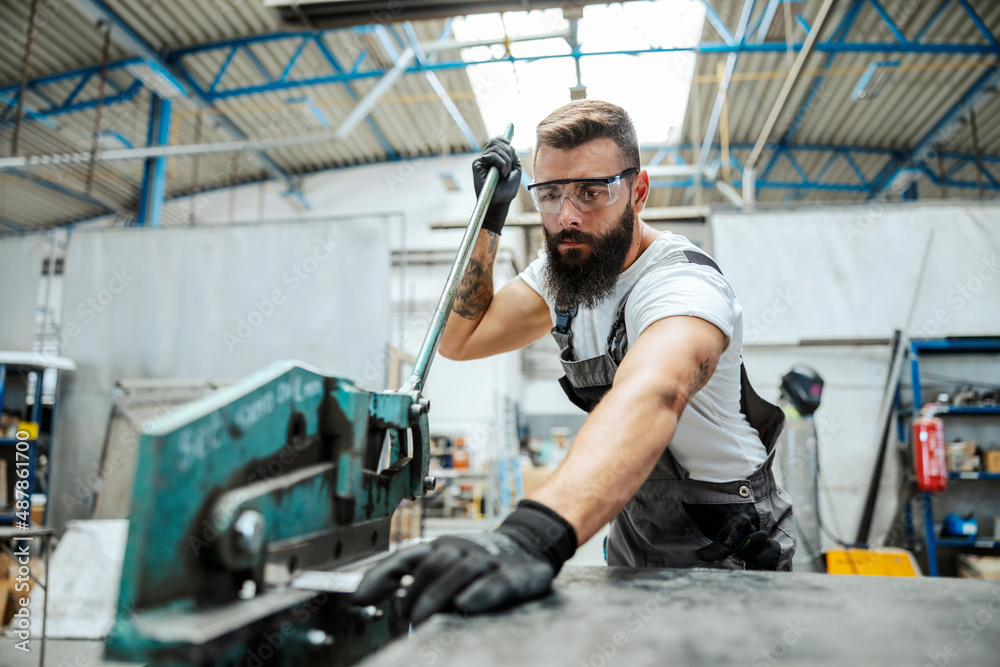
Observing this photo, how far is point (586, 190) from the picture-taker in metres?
1.41

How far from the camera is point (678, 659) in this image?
588 mm

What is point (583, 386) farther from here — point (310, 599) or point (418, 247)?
point (418, 247)

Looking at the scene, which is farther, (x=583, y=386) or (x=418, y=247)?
(x=418, y=247)

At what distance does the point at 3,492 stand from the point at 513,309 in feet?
16.2

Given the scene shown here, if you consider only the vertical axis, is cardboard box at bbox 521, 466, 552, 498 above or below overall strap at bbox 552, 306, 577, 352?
below

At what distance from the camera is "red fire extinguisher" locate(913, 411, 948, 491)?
4.05 meters

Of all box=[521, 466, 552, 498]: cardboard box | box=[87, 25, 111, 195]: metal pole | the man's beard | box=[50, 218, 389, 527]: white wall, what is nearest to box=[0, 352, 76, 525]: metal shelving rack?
box=[50, 218, 389, 527]: white wall

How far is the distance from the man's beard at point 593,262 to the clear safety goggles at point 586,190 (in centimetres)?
5

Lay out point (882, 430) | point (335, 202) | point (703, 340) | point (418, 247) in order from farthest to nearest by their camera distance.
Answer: point (335, 202) < point (418, 247) < point (882, 430) < point (703, 340)

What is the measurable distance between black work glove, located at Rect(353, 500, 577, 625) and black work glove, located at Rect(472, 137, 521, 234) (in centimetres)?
103

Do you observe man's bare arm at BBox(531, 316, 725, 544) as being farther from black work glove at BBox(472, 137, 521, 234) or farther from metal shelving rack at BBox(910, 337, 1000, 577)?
metal shelving rack at BBox(910, 337, 1000, 577)

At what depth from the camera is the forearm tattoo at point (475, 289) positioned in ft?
5.72

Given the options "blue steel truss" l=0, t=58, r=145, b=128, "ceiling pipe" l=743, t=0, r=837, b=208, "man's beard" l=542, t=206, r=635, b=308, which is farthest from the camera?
"blue steel truss" l=0, t=58, r=145, b=128

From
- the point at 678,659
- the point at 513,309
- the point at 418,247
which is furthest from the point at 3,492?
the point at 418,247
